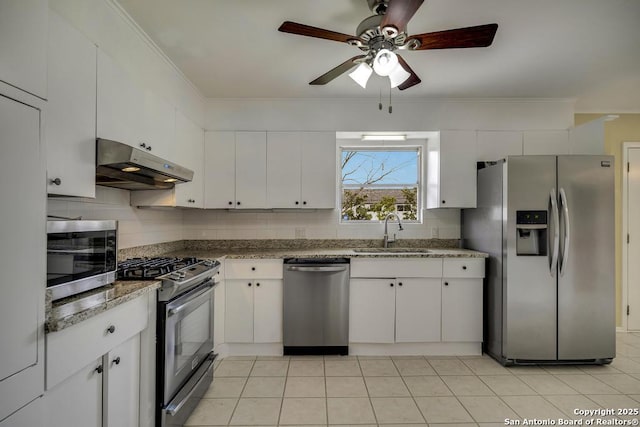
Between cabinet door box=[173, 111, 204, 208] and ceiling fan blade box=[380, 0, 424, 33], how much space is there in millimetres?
1908

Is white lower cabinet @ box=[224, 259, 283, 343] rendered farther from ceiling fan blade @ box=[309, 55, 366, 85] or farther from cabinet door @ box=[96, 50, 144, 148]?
ceiling fan blade @ box=[309, 55, 366, 85]

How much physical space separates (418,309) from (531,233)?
1.17 meters

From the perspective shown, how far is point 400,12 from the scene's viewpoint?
4.69ft

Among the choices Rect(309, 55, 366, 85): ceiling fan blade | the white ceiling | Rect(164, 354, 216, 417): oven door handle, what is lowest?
Rect(164, 354, 216, 417): oven door handle

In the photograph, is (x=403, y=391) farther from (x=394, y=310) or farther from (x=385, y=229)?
(x=385, y=229)

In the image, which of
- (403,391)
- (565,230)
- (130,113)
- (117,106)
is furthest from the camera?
(565,230)

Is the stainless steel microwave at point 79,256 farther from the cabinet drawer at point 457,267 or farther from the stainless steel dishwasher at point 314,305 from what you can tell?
the cabinet drawer at point 457,267

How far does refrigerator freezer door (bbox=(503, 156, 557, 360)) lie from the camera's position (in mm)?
2703

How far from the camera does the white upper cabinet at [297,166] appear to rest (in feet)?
10.8

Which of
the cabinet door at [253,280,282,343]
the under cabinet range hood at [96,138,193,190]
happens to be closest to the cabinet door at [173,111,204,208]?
the under cabinet range hood at [96,138,193,190]

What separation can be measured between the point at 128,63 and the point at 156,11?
0.37 m

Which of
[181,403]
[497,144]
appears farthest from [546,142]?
[181,403]

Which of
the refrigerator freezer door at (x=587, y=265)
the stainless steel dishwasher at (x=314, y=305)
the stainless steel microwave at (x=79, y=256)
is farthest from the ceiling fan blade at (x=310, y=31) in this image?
the refrigerator freezer door at (x=587, y=265)

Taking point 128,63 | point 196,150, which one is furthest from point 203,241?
point 128,63
